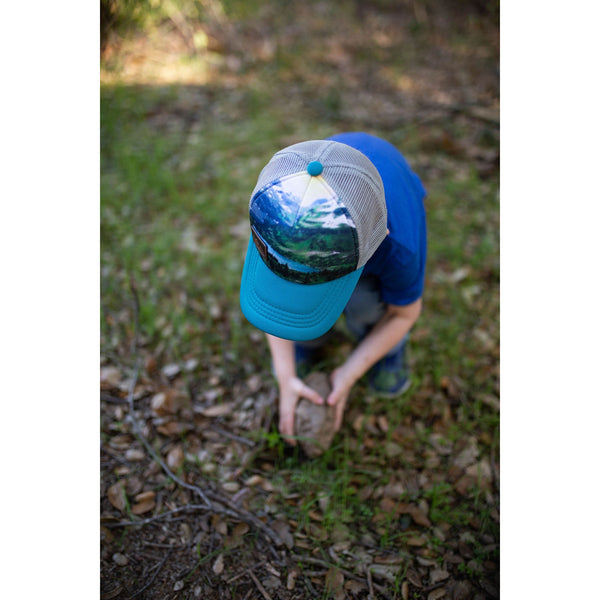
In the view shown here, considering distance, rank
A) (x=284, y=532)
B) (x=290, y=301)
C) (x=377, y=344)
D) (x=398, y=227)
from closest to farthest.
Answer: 1. (x=290, y=301)
2. (x=398, y=227)
3. (x=284, y=532)
4. (x=377, y=344)

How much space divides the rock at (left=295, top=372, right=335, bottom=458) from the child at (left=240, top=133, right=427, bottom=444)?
0.48 m

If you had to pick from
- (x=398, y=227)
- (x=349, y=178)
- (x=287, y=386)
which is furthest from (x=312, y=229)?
(x=287, y=386)

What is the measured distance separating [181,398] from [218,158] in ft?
6.62

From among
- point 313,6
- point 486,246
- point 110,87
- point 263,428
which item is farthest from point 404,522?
point 313,6

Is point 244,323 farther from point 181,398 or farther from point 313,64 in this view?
point 313,64

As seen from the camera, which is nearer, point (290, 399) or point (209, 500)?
point (209, 500)

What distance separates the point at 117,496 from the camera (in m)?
1.80

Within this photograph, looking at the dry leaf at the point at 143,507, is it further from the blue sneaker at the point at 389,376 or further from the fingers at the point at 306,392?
the blue sneaker at the point at 389,376

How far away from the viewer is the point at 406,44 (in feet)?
15.9

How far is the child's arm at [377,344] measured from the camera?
1.84 m

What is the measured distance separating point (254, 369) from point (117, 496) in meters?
0.80

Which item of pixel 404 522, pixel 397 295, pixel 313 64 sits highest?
pixel 397 295

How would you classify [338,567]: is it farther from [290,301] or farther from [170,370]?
[170,370]

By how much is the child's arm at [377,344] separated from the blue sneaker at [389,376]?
1.03ft
